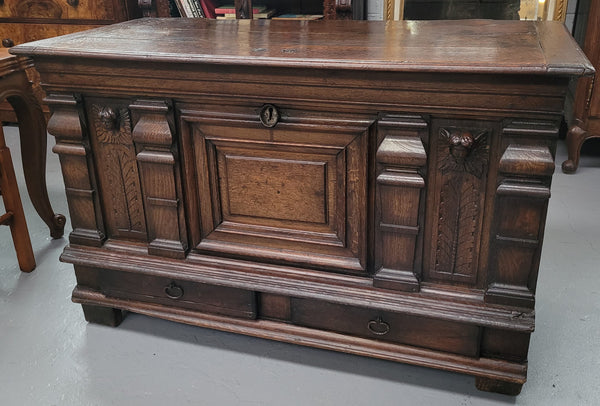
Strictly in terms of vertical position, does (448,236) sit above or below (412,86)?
below

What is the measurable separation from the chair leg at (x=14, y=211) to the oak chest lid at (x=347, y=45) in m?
0.58

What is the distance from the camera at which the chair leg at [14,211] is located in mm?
2234

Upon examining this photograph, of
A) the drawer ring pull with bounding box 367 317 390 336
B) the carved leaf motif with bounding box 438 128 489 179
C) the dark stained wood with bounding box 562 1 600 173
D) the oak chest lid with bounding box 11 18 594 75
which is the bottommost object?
the drawer ring pull with bounding box 367 317 390 336

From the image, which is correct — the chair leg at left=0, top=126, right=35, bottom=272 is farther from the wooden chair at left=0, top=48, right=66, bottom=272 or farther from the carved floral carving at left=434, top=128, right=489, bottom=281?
the carved floral carving at left=434, top=128, right=489, bottom=281

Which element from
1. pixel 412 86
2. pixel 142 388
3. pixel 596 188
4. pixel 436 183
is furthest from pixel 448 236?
pixel 596 188

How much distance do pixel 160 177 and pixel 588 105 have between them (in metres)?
2.22

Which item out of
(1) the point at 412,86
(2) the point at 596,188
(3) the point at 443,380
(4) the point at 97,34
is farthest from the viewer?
(2) the point at 596,188

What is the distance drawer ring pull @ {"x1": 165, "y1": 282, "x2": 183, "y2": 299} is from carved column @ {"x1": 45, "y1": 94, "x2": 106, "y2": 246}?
0.84ft

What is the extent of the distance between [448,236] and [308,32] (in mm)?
822

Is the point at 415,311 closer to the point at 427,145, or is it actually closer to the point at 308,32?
the point at 427,145

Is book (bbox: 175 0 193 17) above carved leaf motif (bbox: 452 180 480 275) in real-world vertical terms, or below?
above

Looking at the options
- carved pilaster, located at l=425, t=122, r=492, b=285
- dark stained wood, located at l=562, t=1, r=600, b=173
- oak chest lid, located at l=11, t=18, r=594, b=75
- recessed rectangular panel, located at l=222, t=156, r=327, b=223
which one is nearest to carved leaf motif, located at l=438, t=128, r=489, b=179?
carved pilaster, located at l=425, t=122, r=492, b=285

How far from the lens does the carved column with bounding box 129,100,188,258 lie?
1754mm

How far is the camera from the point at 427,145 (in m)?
1.56
